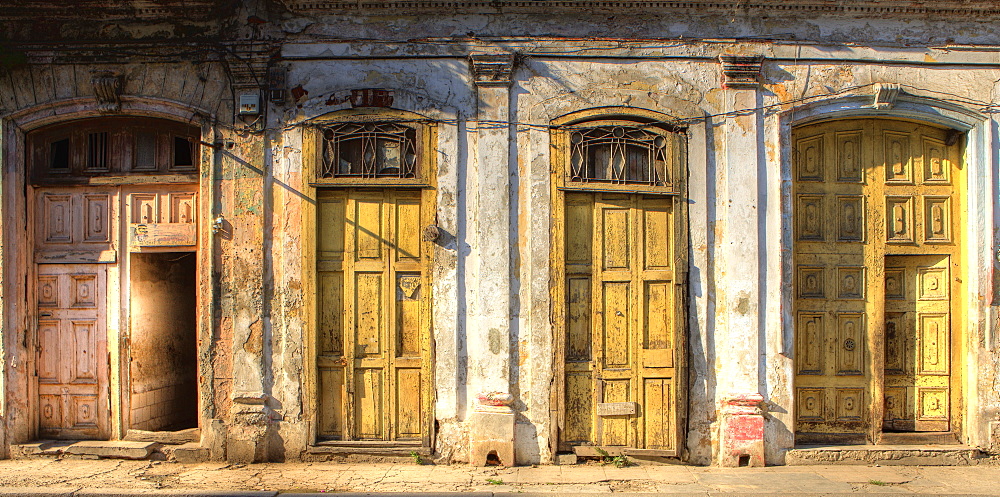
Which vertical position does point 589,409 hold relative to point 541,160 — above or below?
below

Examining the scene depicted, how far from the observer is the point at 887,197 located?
22.5 ft

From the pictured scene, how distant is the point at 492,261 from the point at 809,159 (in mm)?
3263

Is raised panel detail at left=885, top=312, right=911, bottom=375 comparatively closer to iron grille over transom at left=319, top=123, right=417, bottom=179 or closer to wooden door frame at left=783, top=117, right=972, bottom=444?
wooden door frame at left=783, top=117, right=972, bottom=444

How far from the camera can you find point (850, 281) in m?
6.82

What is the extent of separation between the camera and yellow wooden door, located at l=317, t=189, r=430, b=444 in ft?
21.7

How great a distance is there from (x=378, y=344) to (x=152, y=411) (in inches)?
101

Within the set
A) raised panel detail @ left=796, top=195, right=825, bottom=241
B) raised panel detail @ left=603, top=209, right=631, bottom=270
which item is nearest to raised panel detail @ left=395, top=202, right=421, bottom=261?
raised panel detail @ left=603, top=209, right=631, bottom=270

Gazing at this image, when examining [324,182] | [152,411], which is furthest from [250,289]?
[152,411]

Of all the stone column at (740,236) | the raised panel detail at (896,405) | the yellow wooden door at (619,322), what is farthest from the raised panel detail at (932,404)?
the yellow wooden door at (619,322)

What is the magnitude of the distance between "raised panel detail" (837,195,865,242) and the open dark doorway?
6.59 meters

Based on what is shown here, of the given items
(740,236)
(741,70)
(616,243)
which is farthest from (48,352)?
(741,70)

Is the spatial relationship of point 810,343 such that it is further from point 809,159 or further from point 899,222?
point 809,159

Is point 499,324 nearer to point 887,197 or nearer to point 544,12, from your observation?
point 544,12

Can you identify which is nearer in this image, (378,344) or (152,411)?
(378,344)
